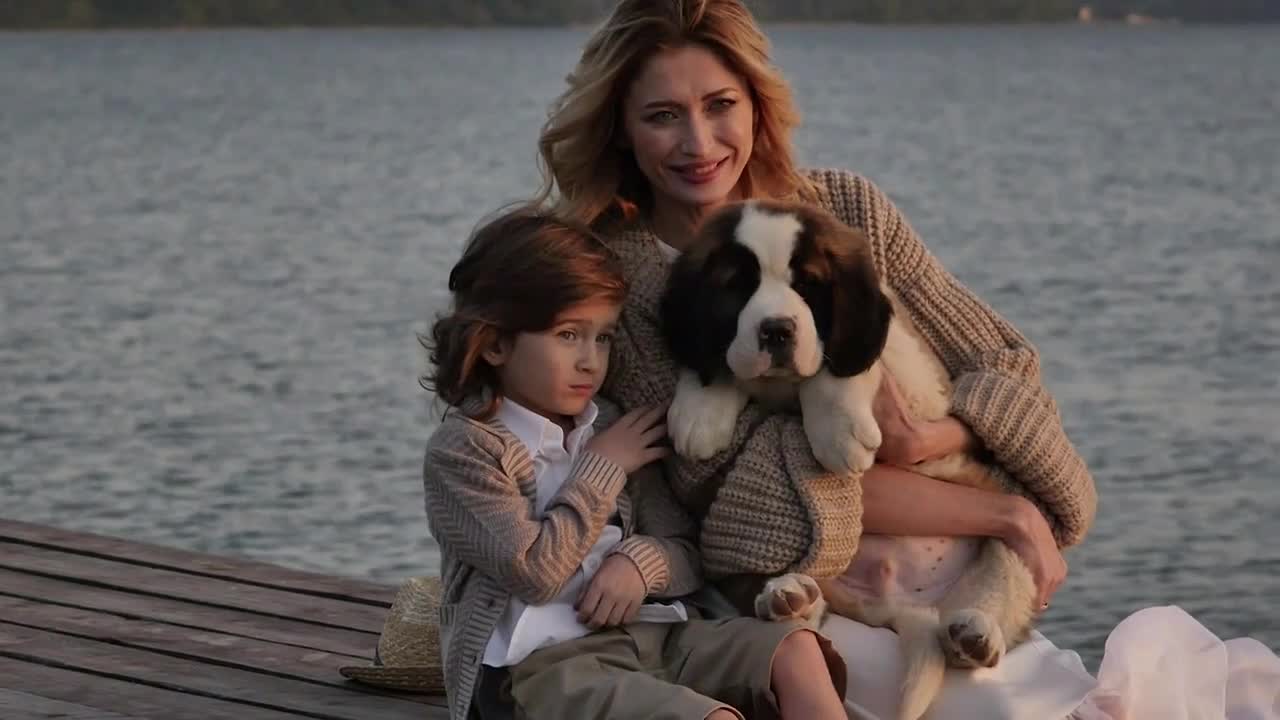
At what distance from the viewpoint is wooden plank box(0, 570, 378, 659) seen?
4891 millimetres

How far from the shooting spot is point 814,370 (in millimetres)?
3430

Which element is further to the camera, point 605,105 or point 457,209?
point 457,209

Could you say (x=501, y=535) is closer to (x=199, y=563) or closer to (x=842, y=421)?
(x=842, y=421)

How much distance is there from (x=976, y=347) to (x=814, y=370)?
555 millimetres

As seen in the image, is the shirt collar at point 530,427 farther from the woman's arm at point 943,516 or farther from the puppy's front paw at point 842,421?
the woman's arm at point 943,516

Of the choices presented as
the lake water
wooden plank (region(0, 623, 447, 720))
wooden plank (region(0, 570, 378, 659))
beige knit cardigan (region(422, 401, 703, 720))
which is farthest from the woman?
the lake water

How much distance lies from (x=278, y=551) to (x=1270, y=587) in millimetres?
4588

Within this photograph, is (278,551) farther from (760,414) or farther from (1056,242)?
(1056,242)

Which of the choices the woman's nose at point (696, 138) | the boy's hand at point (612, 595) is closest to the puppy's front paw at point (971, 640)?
the boy's hand at point (612, 595)

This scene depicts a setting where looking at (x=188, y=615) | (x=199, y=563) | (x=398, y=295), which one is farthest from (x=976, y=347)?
(x=398, y=295)

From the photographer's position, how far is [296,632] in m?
4.96

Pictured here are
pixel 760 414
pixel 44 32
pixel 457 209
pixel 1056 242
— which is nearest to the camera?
pixel 760 414

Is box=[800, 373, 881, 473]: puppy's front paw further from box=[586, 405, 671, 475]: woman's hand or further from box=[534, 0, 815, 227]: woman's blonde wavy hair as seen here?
box=[534, 0, 815, 227]: woman's blonde wavy hair

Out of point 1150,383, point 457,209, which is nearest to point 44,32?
point 457,209
